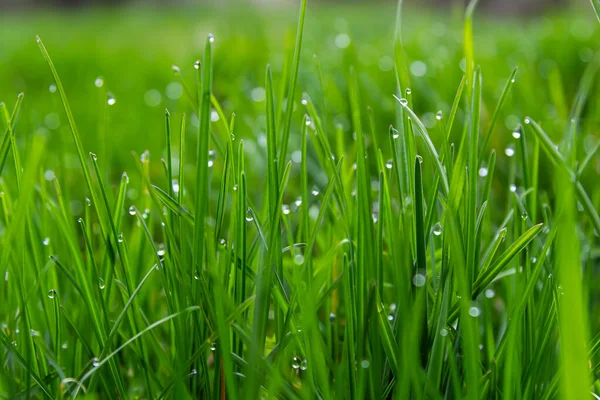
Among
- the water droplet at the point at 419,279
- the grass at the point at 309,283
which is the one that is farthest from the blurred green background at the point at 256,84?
the water droplet at the point at 419,279

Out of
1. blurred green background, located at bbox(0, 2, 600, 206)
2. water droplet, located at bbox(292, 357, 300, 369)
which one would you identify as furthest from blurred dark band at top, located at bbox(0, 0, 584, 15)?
water droplet, located at bbox(292, 357, 300, 369)

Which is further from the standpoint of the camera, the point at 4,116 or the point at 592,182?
the point at 592,182

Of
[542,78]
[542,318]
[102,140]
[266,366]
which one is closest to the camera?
[266,366]

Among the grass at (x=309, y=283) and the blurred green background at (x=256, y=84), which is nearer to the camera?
the grass at (x=309, y=283)

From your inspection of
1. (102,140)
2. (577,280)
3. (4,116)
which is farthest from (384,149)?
(577,280)

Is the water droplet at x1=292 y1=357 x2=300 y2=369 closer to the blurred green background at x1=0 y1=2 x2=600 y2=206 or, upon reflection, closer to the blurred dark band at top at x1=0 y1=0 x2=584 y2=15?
the blurred green background at x1=0 y1=2 x2=600 y2=206

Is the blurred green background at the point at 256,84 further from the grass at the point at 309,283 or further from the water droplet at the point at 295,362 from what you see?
the water droplet at the point at 295,362

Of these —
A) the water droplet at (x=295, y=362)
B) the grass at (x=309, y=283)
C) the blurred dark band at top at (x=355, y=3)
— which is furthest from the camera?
the blurred dark band at top at (x=355, y=3)

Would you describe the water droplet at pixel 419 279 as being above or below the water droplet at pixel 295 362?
above

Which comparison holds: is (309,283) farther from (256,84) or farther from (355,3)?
(355,3)

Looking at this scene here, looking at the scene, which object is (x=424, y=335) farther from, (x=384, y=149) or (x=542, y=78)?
(x=542, y=78)

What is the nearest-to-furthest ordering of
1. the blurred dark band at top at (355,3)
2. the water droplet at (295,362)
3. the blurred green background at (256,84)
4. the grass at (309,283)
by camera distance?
1. the grass at (309,283)
2. the water droplet at (295,362)
3. the blurred green background at (256,84)
4. the blurred dark band at top at (355,3)
